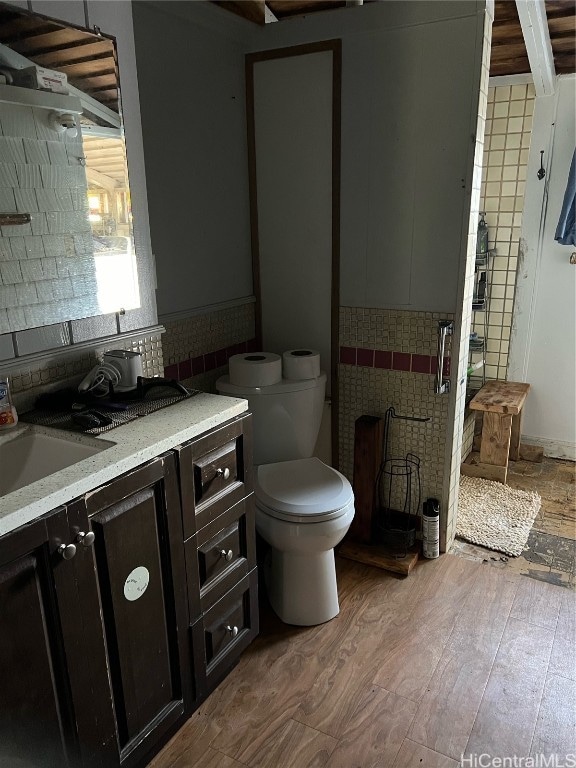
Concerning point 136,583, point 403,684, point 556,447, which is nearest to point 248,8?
point 136,583

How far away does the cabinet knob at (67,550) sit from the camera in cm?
112

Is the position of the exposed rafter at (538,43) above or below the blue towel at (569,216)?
above

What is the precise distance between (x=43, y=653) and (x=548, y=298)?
307cm

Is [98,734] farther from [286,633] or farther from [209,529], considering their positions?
[286,633]

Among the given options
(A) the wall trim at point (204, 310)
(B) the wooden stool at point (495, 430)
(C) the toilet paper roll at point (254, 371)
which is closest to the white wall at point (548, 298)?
(B) the wooden stool at point (495, 430)

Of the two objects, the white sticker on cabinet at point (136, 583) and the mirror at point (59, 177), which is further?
the mirror at point (59, 177)

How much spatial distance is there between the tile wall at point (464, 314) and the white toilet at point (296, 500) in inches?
21.1

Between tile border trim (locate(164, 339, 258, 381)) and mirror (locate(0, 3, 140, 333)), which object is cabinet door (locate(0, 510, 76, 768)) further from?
tile border trim (locate(164, 339, 258, 381))

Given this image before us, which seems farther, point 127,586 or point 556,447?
point 556,447

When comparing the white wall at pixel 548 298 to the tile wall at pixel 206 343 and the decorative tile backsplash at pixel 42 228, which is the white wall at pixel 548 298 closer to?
the tile wall at pixel 206 343

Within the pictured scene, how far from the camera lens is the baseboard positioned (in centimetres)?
337

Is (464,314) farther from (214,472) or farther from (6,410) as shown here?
(6,410)

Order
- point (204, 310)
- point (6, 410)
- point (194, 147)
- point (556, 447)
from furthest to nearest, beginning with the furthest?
1. point (556, 447)
2. point (204, 310)
3. point (194, 147)
4. point (6, 410)

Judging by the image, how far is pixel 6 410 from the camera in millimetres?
1467
